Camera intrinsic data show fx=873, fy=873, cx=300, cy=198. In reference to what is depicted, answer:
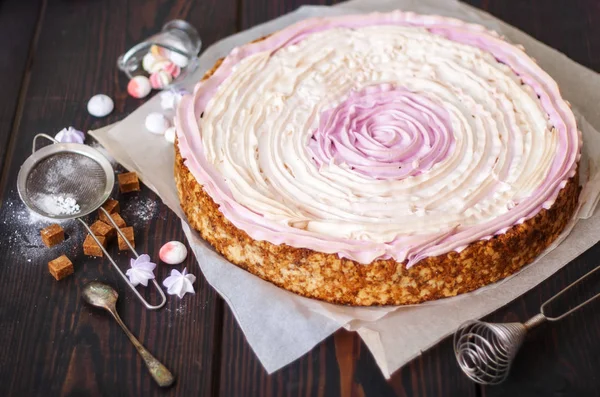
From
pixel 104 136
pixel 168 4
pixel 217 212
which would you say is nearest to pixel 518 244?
pixel 217 212

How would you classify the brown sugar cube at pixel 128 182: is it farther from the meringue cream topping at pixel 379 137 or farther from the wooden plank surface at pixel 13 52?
the wooden plank surface at pixel 13 52

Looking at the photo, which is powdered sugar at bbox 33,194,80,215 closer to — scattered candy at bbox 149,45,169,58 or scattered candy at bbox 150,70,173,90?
scattered candy at bbox 150,70,173,90

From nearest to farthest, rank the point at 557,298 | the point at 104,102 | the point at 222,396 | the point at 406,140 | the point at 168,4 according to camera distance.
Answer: the point at 222,396 → the point at 557,298 → the point at 406,140 → the point at 104,102 → the point at 168,4

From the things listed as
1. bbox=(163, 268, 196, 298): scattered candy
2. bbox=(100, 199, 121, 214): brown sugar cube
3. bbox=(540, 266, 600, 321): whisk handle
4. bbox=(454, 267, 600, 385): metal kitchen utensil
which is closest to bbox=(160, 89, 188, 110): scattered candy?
bbox=(100, 199, 121, 214): brown sugar cube

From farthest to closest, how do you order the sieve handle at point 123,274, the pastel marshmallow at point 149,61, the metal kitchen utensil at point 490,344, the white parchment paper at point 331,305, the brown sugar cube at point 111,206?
1. the pastel marshmallow at point 149,61
2. the brown sugar cube at point 111,206
3. the sieve handle at point 123,274
4. the white parchment paper at point 331,305
5. the metal kitchen utensil at point 490,344

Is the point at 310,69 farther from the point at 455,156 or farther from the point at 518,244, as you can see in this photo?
the point at 518,244

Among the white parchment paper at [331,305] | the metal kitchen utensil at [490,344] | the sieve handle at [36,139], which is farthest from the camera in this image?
the sieve handle at [36,139]

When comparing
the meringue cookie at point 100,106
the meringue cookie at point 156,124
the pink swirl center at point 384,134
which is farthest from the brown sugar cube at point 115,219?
the pink swirl center at point 384,134

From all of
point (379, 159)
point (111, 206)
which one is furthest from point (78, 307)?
point (379, 159)
